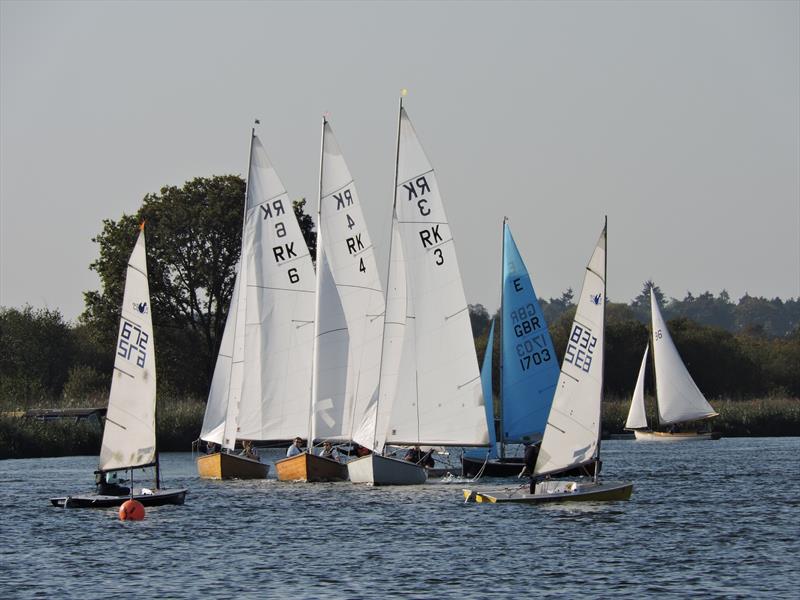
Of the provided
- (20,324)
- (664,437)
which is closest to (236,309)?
(664,437)

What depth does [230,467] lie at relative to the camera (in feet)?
186

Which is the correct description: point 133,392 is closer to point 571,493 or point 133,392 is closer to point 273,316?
point 571,493

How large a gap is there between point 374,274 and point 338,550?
21.4 metres

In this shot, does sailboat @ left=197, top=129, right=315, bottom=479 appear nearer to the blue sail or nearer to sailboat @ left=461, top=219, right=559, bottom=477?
sailboat @ left=461, top=219, right=559, bottom=477

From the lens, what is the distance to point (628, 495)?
42688mm

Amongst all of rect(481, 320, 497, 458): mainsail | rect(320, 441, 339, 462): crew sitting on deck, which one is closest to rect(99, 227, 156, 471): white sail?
rect(320, 441, 339, 462): crew sitting on deck

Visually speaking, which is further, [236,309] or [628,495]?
[236,309]

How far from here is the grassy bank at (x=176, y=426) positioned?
7294 cm

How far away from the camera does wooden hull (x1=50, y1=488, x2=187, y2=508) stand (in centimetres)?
4375

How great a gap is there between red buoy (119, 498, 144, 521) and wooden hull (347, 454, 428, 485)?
9.93 m

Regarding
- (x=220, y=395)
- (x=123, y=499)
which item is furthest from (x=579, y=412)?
(x=220, y=395)

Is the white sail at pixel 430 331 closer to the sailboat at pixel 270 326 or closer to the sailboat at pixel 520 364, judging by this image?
the sailboat at pixel 520 364

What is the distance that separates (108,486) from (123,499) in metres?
0.79

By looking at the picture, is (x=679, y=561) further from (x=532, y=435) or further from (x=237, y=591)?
(x=532, y=435)
